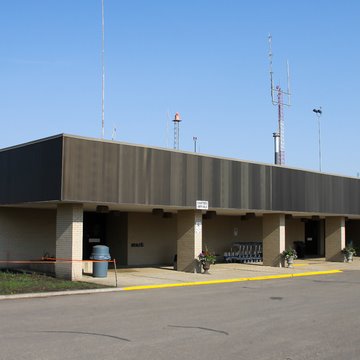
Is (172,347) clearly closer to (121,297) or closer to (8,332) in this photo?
(8,332)

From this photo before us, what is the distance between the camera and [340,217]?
33656 mm

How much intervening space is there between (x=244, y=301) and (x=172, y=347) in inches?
255

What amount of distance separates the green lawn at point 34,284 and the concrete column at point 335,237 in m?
19.7

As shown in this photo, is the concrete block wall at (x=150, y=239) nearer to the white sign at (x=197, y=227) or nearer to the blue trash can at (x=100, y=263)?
the white sign at (x=197, y=227)

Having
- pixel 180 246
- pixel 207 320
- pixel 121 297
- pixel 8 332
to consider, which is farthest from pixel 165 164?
pixel 8 332

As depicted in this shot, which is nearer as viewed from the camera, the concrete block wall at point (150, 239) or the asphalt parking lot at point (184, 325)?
→ the asphalt parking lot at point (184, 325)

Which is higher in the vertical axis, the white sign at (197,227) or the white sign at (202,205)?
the white sign at (202,205)

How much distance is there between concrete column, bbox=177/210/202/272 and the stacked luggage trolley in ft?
26.9

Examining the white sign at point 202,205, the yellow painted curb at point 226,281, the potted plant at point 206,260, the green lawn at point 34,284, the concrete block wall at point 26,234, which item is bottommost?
the yellow painted curb at point 226,281

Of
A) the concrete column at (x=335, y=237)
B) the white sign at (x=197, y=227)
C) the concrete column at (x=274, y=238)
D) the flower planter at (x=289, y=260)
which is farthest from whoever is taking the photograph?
the concrete column at (x=335, y=237)

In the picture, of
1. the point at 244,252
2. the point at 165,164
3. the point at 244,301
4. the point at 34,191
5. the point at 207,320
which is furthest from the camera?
the point at 244,252

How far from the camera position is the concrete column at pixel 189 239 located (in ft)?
78.9

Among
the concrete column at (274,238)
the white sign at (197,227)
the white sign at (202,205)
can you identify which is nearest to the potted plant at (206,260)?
the white sign at (197,227)

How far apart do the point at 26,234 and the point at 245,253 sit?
13.9m
